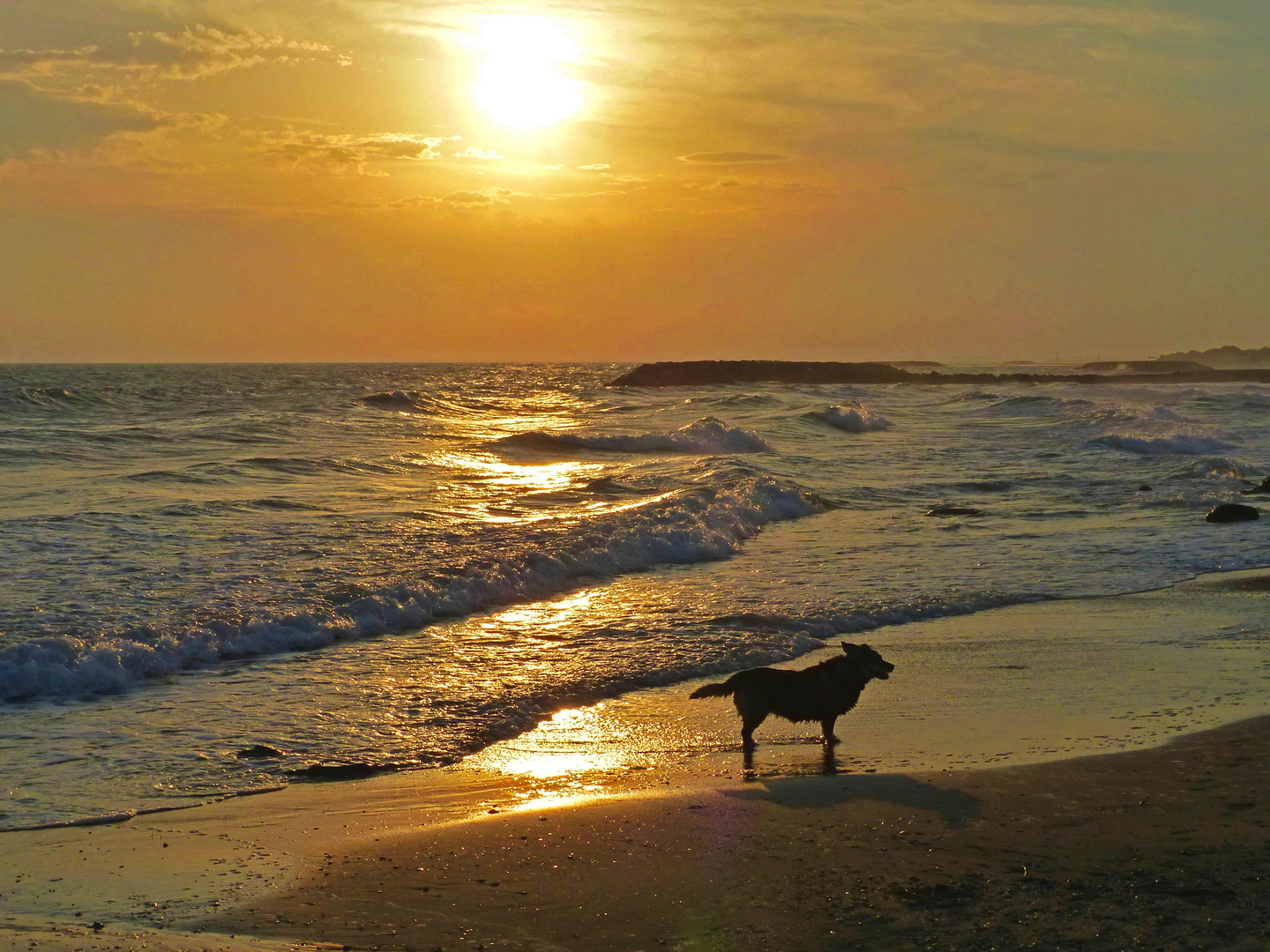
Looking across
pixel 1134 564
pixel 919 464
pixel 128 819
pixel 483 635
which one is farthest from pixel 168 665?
pixel 919 464

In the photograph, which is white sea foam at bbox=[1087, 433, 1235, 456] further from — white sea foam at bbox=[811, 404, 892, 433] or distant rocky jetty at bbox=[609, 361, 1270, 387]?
distant rocky jetty at bbox=[609, 361, 1270, 387]

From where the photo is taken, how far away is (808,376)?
10019cm

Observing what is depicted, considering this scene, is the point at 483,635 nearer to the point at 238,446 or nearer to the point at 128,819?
the point at 128,819

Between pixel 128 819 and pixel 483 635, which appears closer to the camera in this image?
pixel 128 819

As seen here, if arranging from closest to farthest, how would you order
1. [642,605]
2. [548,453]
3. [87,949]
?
[87,949]
[642,605]
[548,453]

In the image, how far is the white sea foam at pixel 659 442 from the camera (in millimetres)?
34875

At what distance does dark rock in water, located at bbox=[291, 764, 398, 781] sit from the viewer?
271 inches

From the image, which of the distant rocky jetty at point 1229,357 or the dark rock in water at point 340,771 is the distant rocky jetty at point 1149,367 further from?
the dark rock in water at point 340,771

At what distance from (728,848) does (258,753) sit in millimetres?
3415

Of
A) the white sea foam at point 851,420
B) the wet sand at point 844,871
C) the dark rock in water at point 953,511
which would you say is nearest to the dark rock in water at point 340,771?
the wet sand at point 844,871

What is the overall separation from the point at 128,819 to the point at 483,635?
5.14m

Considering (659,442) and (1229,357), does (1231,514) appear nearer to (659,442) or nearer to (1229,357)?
(659,442)

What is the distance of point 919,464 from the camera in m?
A: 30.2

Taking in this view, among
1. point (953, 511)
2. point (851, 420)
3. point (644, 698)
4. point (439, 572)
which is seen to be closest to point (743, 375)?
point (851, 420)
